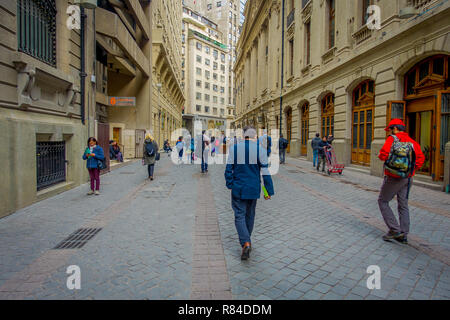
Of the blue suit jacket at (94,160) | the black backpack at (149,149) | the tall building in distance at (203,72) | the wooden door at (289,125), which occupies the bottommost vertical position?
the blue suit jacket at (94,160)

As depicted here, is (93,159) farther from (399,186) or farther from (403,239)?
(403,239)

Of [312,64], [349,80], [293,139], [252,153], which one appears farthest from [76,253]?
[293,139]

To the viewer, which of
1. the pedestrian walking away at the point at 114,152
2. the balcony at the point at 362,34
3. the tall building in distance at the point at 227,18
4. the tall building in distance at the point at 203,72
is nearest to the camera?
the balcony at the point at 362,34

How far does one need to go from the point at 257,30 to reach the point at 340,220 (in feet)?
126

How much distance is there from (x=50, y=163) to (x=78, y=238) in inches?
177

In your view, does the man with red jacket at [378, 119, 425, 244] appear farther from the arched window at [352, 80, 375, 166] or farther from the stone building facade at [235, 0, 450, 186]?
Answer: the arched window at [352, 80, 375, 166]

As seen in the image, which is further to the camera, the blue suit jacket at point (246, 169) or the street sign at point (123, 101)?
the street sign at point (123, 101)

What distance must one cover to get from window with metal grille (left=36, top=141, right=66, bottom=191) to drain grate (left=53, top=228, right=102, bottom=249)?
3492 millimetres

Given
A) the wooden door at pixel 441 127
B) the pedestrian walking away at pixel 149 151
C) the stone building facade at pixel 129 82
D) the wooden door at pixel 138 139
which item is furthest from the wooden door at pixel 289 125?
the pedestrian walking away at pixel 149 151

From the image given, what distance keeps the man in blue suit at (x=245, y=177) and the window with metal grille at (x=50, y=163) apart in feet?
20.1

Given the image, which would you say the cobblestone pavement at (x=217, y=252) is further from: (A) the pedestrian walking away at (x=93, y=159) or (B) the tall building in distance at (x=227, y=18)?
(B) the tall building in distance at (x=227, y=18)

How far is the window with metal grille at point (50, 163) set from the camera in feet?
24.8

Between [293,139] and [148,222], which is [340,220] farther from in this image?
[293,139]

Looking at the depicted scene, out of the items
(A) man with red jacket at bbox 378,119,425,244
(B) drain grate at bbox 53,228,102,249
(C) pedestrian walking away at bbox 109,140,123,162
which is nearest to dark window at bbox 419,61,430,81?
(A) man with red jacket at bbox 378,119,425,244
